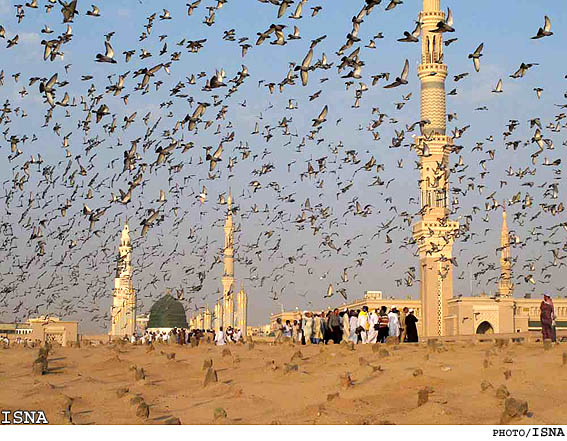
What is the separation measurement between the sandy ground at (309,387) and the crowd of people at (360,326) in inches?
177

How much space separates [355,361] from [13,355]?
35.8 ft

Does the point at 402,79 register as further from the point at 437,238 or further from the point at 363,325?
the point at 437,238

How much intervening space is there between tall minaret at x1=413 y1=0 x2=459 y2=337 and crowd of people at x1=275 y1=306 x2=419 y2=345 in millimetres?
58281

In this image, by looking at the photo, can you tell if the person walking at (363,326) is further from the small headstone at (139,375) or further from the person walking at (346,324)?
the small headstone at (139,375)

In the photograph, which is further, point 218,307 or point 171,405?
point 218,307

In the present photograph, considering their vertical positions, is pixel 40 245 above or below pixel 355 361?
above

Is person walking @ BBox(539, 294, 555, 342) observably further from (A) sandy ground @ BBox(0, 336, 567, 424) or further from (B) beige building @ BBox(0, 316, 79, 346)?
(B) beige building @ BBox(0, 316, 79, 346)

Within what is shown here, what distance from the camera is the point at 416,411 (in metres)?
13.4

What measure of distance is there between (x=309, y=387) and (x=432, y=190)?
242ft

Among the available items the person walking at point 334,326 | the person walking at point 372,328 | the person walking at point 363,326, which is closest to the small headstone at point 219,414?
the person walking at point 372,328

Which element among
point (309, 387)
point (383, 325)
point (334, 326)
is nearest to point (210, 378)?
point (309, 387)

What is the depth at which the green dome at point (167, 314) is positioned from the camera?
6304 inches
